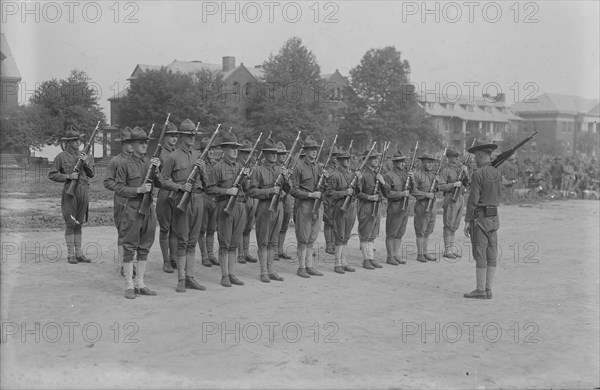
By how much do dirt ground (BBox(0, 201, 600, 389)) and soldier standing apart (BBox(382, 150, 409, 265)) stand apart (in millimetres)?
425

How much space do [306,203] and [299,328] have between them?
3.35m

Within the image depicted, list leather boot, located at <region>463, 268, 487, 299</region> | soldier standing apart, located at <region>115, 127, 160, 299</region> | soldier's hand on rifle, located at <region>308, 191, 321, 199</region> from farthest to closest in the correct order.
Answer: soldier's hand on rifle, located at <region>308, 191, 321, 199</region>, leather boot, located at <region>463, 268, 487, 299</region>, soldier standing apart, located at <region>115, 127, 160, 299</region>

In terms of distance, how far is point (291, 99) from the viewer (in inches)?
1832

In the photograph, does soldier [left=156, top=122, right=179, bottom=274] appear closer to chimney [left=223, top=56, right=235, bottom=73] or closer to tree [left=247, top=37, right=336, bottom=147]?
tree [left=247, top=37, right=336, bottom=147]

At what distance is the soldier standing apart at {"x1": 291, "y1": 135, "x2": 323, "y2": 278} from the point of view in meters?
10.5

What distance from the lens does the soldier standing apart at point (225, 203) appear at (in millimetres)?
9609

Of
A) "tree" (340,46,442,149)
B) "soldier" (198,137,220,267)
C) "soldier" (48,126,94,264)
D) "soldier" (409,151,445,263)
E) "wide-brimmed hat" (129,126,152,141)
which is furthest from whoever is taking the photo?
"tree" (340,46,442,149)

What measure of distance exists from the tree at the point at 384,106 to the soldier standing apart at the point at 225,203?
44.4 m

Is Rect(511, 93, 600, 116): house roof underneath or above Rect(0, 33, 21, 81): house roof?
above

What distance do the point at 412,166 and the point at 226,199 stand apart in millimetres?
4399

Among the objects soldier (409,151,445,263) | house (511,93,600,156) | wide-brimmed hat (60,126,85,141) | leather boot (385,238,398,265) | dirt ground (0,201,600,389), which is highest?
house (511,93,600,156)

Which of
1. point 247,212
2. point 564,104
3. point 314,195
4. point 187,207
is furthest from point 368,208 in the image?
point 564,104

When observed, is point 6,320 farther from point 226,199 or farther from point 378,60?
point 378,60

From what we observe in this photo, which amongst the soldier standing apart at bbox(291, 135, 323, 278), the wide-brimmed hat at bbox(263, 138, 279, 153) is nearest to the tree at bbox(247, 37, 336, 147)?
the soldier standing apart at bbox(291, 135, 323, 278)
